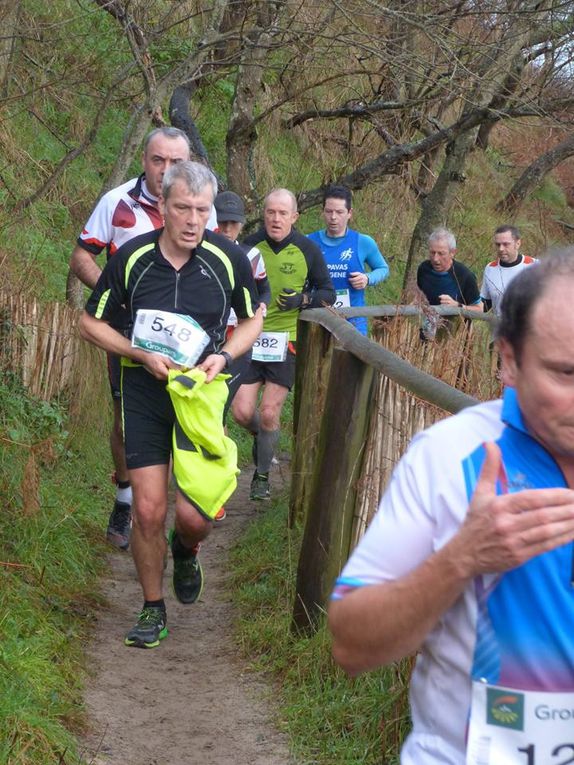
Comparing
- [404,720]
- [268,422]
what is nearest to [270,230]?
[268,422]

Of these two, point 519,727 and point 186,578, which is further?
point 186,578

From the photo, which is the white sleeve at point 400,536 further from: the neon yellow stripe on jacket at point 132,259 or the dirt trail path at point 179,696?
the neon yellow stripe on jacket at point 132,259

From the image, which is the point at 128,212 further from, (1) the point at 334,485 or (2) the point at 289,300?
(1) the point at 334,485

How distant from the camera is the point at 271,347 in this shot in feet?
27.5

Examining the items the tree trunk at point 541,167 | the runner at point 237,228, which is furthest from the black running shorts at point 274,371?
the tree trunk at point 541,167

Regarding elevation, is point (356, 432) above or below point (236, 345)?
below

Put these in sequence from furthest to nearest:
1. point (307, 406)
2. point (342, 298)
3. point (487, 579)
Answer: point (342, 298) < point (307, 406) < point (487, 579)

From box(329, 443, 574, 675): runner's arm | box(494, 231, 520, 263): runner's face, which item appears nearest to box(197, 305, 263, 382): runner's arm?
box(329, 443, 574, 675): runner's arm

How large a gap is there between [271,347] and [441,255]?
2444 millimetres

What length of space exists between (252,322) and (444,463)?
395cm

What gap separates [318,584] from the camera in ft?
16.6

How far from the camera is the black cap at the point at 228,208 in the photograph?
786 cm

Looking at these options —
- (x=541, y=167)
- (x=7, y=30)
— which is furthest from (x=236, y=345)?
(x=541, y=167)

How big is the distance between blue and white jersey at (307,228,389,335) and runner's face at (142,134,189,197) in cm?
310
